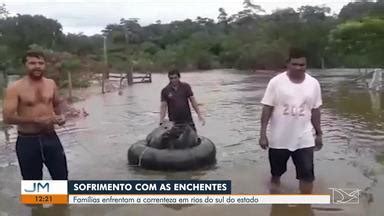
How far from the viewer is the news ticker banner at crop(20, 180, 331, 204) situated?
495 centimetres

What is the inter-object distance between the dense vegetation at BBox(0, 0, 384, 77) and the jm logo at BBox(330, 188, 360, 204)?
20969 mm

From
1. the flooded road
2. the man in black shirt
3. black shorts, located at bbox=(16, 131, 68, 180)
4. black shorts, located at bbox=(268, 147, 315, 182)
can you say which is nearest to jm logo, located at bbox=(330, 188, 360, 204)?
the flooded road

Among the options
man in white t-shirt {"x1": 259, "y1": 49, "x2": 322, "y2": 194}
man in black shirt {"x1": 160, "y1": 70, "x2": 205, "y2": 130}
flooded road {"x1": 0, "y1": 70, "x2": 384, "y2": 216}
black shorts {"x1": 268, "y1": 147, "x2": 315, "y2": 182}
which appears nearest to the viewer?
man in white t-shirt {"x1": 259, "y1": 49, "x2": 322, "y2": 194}

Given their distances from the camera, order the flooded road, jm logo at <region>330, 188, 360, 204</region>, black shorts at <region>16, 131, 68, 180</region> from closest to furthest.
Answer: black shorts at <region>16, 131, 68, 180</region> → the flooded road → jm logo at <region>330, 188, 360, 204</region>

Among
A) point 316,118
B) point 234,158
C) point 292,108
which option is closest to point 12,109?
point 292,108

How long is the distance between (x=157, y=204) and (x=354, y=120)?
845cm

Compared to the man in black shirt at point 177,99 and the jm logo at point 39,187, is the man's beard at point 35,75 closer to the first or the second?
the jm logo at point 39,187

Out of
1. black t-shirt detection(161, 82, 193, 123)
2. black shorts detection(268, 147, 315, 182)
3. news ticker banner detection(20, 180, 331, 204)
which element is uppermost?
black t-shirt detection(161, 82, 193, 123)

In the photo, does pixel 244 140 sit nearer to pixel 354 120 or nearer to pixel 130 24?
pixel 354 120

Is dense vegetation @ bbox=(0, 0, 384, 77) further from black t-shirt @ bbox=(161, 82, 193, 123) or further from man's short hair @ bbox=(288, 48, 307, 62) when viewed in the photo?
man's short hair @ bbox=(288, 48, 307, 62)

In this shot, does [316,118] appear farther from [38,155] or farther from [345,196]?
[38,155]

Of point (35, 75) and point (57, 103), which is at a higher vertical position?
point (35, 75)

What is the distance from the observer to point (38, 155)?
5.15 meters

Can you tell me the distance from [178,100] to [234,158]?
4.96 feet
